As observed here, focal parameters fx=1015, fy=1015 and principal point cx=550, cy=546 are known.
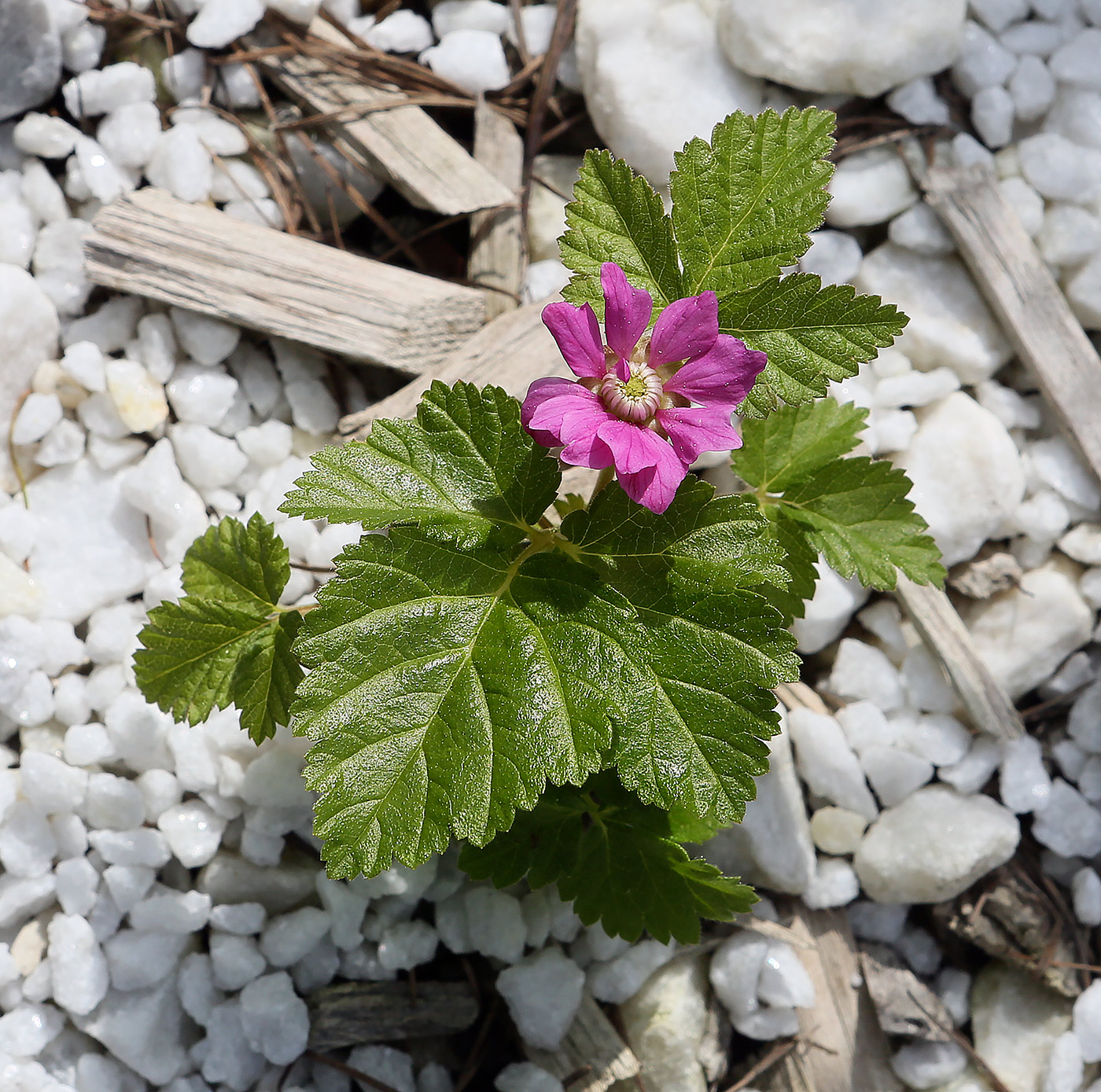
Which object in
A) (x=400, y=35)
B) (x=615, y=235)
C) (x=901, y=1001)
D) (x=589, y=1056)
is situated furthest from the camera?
(x=400, y=35)

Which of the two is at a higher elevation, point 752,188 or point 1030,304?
point 752,188

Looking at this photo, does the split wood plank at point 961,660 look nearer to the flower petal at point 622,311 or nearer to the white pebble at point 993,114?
the white pebble at point 993,114

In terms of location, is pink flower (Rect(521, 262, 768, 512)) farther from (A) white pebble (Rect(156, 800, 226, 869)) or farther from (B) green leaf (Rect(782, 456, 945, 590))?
(A) white pebble (Rect(156, 800, 226, 869))

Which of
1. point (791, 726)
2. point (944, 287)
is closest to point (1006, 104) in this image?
point (944, 287)

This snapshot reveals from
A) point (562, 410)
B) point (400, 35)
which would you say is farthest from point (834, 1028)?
point (400, 35)

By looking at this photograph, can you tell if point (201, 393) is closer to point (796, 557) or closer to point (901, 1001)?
point (796, 557)

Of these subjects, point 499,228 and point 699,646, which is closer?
point 699,646

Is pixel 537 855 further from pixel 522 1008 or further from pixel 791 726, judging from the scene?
pixel 791 726
